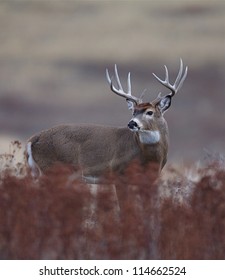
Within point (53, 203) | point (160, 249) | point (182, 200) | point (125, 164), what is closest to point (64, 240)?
point (53, 203)

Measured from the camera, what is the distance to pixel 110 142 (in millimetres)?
14219

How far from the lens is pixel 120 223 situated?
24.0 ft

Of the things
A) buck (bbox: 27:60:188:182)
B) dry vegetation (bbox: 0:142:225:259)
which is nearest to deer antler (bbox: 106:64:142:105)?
buck (bbox: 27:60:188:182)

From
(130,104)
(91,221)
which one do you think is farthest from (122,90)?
(91,221)

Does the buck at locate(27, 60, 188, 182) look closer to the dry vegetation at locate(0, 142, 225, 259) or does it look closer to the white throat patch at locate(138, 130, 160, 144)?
the white throat patch at locate(138, 130, 160, 144)

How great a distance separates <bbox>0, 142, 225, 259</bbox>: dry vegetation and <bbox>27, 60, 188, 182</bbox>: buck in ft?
18.8

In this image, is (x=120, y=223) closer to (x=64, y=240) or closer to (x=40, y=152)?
(x=64, y=240)

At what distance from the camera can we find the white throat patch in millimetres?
13727

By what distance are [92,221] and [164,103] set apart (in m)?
6.31

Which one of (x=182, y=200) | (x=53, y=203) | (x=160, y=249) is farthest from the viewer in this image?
(x=182, y=200)

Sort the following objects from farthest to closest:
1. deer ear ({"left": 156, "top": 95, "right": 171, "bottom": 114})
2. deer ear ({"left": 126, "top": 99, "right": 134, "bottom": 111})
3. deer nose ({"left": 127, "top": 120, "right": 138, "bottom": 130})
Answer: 1. deer ear ({"left": 126, "top": 99, "right": 134, "bottom": 111})
2. deer ear ({"left": 156, "top": 95, "right": 171, "bottom": 114})
3. deer nose ({"left": 127, "top": 120, "right": 138, "bottom": 130})

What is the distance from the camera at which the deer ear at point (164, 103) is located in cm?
1372
